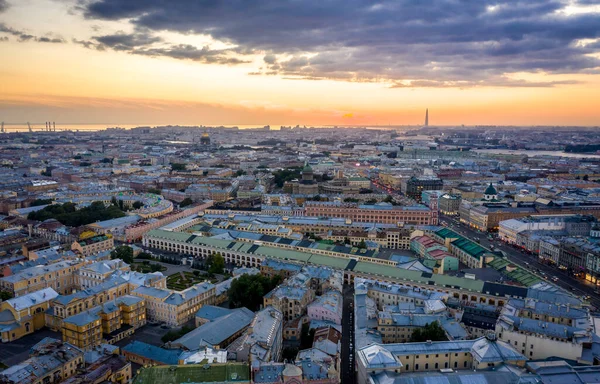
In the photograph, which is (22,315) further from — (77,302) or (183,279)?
(183,279)

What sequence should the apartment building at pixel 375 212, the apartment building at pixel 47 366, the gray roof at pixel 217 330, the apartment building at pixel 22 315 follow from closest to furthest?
the apartment building at pixel 47 366, the gray roof at pixel 217 330, the apartment building at pixel 22 315, the apartment building at pixel 375 212

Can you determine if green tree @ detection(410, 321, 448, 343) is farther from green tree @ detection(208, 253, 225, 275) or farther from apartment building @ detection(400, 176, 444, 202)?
apartment building @ detection(400, 176, 444, 202)

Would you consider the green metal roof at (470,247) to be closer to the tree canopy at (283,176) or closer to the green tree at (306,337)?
the green tree at (306,337)

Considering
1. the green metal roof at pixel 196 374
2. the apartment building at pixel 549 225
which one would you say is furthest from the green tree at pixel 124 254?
the apartment building at pixel 549 225

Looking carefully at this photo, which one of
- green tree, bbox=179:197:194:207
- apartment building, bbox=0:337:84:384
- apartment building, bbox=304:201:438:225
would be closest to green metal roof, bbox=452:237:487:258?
apartment building, bbox=304:201:438:225

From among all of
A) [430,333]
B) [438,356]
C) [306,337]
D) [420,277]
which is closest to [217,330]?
[306,337]
